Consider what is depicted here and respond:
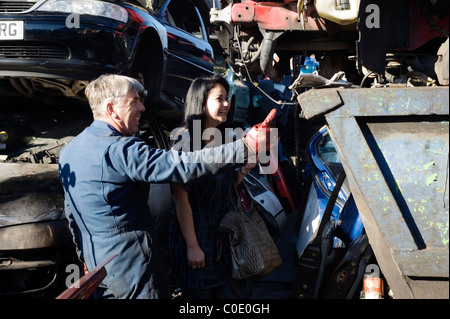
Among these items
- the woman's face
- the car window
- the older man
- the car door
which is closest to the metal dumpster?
the older man

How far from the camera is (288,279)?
468 centimetres

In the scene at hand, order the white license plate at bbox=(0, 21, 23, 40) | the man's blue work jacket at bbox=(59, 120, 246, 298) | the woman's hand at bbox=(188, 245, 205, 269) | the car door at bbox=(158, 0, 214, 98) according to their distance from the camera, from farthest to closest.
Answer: the car door at bbox=(158, 0, 214, 98) < the white license plate at bbox=(0, 21, 23, 40) < the woman's hand at bbox=(188, 245, 205, 269) < the man's blue work jacket at bbox=(59, 120, 246, 298)

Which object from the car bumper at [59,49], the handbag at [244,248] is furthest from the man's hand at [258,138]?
the car bumper at [59,49]

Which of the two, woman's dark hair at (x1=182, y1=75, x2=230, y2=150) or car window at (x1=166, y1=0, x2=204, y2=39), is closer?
woman's dark hair at (x1=182, y1=75, x2=230, y2=150)

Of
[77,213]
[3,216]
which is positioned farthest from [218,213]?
[3,216]

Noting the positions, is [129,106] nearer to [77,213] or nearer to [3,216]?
[77,213]

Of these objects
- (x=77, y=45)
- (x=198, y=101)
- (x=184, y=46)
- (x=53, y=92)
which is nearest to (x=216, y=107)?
(x=198, y=101)

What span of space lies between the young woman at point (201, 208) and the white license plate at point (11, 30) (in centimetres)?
224

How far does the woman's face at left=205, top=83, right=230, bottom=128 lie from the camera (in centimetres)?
307

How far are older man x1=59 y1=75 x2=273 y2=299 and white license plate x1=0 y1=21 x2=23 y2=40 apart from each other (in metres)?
2.39

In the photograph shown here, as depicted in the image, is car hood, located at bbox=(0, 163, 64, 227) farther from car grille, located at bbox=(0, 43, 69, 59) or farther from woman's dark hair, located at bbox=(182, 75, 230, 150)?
woman's dark hair, located at bbox=(182, 75, 230, 150)

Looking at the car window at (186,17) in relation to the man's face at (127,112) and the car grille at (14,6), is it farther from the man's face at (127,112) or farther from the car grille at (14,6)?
the man's face at (127,112)

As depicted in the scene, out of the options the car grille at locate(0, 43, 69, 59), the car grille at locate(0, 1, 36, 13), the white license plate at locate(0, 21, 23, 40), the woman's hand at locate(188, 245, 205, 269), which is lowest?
the woman's hand at locate(188, 245, 205, 269)

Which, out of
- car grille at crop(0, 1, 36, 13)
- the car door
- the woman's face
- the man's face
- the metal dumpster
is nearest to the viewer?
the metal dumpster
